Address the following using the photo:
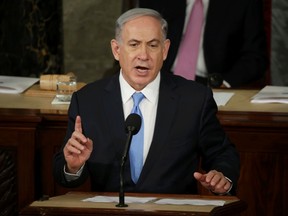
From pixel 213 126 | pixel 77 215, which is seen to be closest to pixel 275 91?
pixel 213 126

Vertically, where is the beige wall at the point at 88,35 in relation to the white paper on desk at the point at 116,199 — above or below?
above

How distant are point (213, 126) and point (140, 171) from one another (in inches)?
14.8

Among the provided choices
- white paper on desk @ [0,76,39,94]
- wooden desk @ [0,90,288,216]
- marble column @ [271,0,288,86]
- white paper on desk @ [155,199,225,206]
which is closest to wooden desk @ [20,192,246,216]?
white paper on desk @ [155,199,225,206]

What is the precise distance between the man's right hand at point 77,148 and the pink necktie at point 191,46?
247cm

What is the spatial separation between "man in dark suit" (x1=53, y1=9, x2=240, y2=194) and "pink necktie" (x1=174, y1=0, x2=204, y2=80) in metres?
2.03

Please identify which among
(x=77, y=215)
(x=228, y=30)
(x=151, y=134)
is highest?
(x=228, y=30)

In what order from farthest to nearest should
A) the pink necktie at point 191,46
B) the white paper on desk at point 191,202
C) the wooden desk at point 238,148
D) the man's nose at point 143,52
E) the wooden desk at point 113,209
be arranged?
the pink necktie at point 191,46 → the wooden desk at point 238,148 → the man's nose at point 143,52 → the white paper on desk at point 191,202 → the wooden desk at point 113,209

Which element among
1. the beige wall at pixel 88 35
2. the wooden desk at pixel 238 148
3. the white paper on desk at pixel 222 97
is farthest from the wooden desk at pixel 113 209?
the beige wall at pixel 88 35

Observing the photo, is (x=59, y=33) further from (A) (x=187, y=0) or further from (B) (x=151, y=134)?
(B) (x=151, y=134)

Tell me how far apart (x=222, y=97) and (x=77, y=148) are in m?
1.89

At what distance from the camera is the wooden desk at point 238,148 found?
16.7 feet

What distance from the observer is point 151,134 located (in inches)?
174

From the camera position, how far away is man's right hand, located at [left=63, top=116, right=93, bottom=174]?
154 inches

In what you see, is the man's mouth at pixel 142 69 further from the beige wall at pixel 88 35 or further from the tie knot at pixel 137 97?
the beige wall at pixel 88 35
